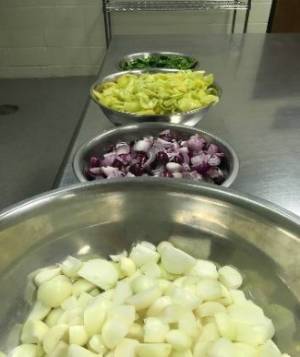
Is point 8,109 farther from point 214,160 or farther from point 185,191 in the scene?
point 185,191

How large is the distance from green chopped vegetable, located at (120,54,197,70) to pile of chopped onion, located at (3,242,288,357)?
3.18 feet

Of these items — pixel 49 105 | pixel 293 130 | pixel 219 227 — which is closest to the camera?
pixel 219 227

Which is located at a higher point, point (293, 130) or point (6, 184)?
point (293, 130)

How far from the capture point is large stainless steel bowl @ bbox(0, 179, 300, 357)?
1.97 feet

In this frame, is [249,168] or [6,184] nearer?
[249,168]

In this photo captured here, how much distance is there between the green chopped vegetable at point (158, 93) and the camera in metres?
1.03

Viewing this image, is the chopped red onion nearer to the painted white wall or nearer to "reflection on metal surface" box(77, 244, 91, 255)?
"reflection on metal surface" box(77, 244, 91, 255)

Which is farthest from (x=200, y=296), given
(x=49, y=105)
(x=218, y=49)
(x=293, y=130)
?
(x=49, y=105)

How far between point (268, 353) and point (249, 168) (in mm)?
509

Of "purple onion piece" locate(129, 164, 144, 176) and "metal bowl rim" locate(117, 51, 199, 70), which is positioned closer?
"purple onion piece" locate(129, 164, 144, 176)

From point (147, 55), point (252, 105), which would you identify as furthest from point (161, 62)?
point (252, 105)

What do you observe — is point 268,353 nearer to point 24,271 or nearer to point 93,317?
point 93,317

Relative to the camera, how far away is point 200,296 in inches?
23.7

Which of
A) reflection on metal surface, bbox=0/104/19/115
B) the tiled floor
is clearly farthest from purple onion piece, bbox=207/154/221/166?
reflection on metal surface, bbox=0/104/19/115
